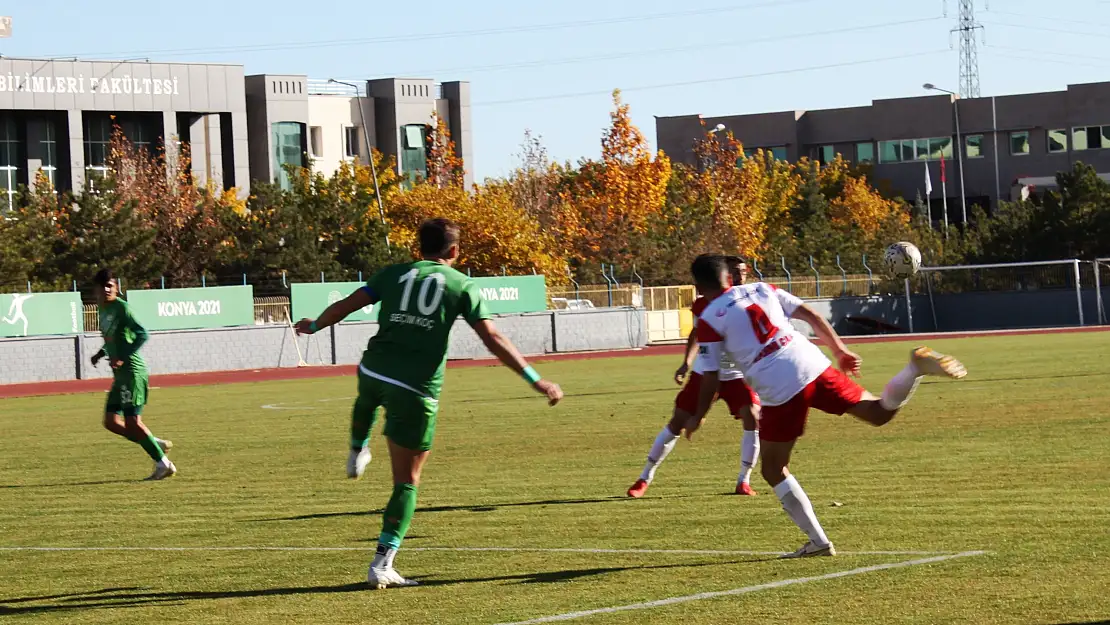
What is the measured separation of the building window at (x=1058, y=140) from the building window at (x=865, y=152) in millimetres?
11769

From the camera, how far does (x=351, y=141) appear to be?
9794 cm

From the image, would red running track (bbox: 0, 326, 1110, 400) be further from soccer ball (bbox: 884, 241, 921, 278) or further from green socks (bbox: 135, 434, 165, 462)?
green socks (bbox: 135, 434, 165, 462)

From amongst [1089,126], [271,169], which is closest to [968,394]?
[271,169]

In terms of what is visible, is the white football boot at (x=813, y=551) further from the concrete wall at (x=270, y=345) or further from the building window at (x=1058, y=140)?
the building window at (x=1058, y=140)

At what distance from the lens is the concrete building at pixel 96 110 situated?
255 ft

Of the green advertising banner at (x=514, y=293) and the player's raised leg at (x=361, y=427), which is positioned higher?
the green advertising banner at (x=514, y=293)

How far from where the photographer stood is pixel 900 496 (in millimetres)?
11789

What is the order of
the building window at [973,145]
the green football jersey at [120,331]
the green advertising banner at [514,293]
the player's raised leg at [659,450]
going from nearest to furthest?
the player's raised leg at [659,450]
the green football jersey at [120,331]
the green advertising banner at [514,293]
the building window at [973,145]

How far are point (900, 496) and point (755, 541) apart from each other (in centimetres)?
235

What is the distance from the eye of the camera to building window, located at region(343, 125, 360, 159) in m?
97.4

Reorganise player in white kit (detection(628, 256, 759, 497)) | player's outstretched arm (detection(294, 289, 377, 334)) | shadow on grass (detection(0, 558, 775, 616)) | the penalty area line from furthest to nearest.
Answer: player in white kit (detection(628, 256, 759, 497)), the penalty area line, player's outstretched arm (detection(294, 289, 377, 334)), shadow on grass (detection(0, 558, 775, 616))

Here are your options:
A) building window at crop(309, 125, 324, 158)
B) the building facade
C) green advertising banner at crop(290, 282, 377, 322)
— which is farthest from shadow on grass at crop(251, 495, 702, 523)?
building window at crop(309, 125, 324, 158)

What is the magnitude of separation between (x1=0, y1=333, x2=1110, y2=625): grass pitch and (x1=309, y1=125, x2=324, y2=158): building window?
7459cm

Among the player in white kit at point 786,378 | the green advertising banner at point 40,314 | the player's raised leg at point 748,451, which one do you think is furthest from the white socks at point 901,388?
the green advertising banner at point 40,314
